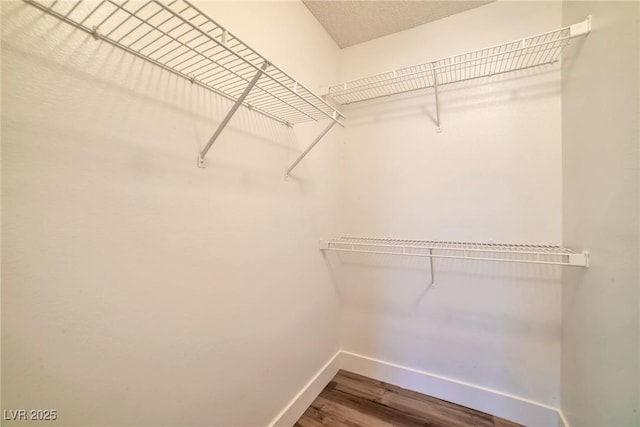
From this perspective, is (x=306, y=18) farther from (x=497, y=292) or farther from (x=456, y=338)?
(x=456, y=338)

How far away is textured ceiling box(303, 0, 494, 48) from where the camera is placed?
5.03 ft

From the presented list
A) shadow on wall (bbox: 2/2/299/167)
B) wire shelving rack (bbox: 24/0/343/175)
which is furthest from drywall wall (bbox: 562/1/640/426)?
shadow on wall (bbox: 2/2/299/167)

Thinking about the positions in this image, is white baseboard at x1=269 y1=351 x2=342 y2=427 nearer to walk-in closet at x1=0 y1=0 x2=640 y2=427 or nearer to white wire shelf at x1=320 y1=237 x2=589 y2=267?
walk-in closet at x1=0 y1=0 x2=640 y2=427

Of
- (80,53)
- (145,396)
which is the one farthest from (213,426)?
(80,53)

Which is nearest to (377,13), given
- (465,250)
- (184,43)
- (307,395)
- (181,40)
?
(181,40)

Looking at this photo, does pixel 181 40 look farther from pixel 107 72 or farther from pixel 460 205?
pixel 460 205

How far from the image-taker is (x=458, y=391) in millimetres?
1604

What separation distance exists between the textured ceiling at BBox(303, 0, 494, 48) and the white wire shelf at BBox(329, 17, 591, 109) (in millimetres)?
320

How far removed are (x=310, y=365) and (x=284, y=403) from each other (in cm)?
28

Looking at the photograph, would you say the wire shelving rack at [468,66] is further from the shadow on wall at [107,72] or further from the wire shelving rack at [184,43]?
the shadow on wall at [107,72]

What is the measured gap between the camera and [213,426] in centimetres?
102

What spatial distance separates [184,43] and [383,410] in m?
2.03

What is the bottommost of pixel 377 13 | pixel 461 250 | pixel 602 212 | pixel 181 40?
pixel 461 250

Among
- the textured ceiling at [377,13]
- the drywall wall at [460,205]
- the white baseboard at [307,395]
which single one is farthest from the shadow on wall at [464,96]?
the white baseboard at [307,395]
